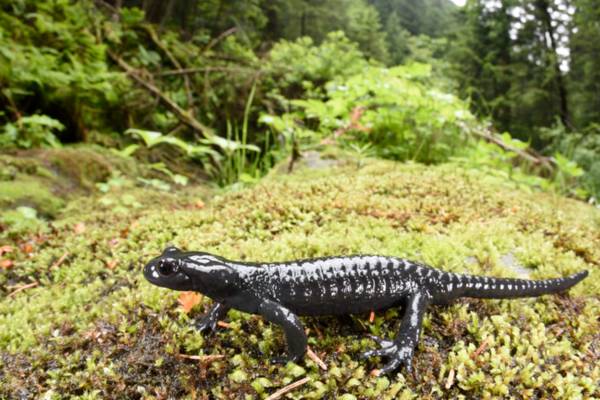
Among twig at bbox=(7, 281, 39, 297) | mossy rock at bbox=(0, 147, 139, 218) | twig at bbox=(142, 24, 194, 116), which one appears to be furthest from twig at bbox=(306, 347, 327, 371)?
twig at bbox=(142, 24, 194, 116)

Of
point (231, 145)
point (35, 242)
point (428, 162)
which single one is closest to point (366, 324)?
point (35, 242)

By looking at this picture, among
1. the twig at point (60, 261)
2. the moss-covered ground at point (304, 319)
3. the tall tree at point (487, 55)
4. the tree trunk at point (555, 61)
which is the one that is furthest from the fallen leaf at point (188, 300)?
the tall tree at point (487, 55)

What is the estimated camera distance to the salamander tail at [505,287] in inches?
110

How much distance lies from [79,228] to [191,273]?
3013 millimetres

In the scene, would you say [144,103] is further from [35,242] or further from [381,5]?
[381,5]

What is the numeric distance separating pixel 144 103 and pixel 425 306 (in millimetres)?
8508

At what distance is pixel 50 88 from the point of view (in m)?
7.84

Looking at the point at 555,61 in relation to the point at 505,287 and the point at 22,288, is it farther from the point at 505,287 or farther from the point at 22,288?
the point at 22,288

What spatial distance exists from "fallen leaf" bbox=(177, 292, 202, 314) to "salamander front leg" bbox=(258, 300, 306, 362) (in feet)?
2.23

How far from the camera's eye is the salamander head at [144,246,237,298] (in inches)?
93.7

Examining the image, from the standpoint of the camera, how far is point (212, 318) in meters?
2.58

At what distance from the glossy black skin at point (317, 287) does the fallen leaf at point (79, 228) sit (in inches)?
103

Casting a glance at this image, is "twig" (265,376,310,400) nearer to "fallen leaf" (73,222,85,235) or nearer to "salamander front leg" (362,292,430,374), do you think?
"salamander front leg" (362,292,430,374)

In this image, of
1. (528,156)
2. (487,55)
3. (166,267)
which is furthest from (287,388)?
(487,55)
